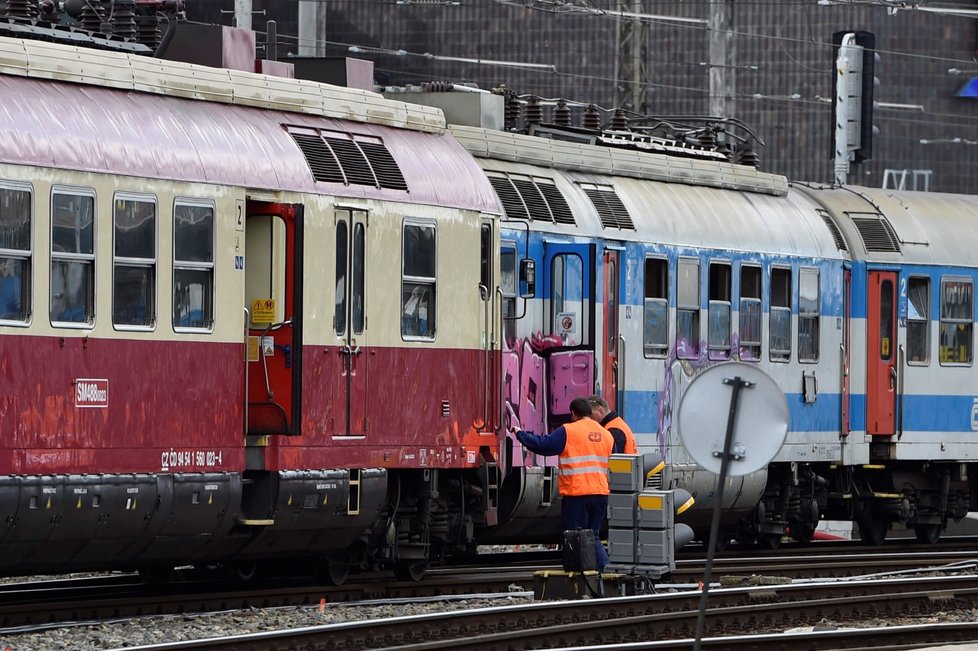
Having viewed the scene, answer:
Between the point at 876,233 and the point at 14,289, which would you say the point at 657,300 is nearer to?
the point at 876,233

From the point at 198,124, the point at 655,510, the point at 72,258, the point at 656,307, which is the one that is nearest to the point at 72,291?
the point at 72,258

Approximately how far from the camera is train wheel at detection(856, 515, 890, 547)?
25.9m

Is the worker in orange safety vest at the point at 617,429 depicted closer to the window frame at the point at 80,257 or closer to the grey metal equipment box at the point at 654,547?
the grey metal equipment box at the point at 654,547

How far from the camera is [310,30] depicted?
30672 mm

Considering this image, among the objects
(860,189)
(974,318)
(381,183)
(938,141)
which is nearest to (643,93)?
(860,189)

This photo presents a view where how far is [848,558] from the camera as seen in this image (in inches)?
893

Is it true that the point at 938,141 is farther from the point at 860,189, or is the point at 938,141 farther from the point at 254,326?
the point at 254,326

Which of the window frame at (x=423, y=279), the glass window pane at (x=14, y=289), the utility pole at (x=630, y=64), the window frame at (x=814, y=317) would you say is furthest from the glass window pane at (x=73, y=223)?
the utility pole at (x=630, y=64)

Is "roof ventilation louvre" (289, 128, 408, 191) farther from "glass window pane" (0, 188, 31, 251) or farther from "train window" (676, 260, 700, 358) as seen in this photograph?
"train window" (676, 260, 700, 358)

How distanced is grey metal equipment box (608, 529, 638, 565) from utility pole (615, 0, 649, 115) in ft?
39.0

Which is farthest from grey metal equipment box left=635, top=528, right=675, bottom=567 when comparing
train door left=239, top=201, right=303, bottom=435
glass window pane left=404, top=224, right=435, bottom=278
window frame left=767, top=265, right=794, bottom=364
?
window frame left=767, top=265, right=794, bottom=364

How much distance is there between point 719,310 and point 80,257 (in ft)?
30.8

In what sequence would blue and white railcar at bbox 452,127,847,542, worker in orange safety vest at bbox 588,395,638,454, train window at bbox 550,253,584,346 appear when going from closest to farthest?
worker in orange safety vest at bbox 588,395,638,454 → blue and white railcar at bbox 452,127,847,542 → train window at bbox 550,253,584,346

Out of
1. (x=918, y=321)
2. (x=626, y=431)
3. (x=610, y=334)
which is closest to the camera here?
(x=626, y=431)
